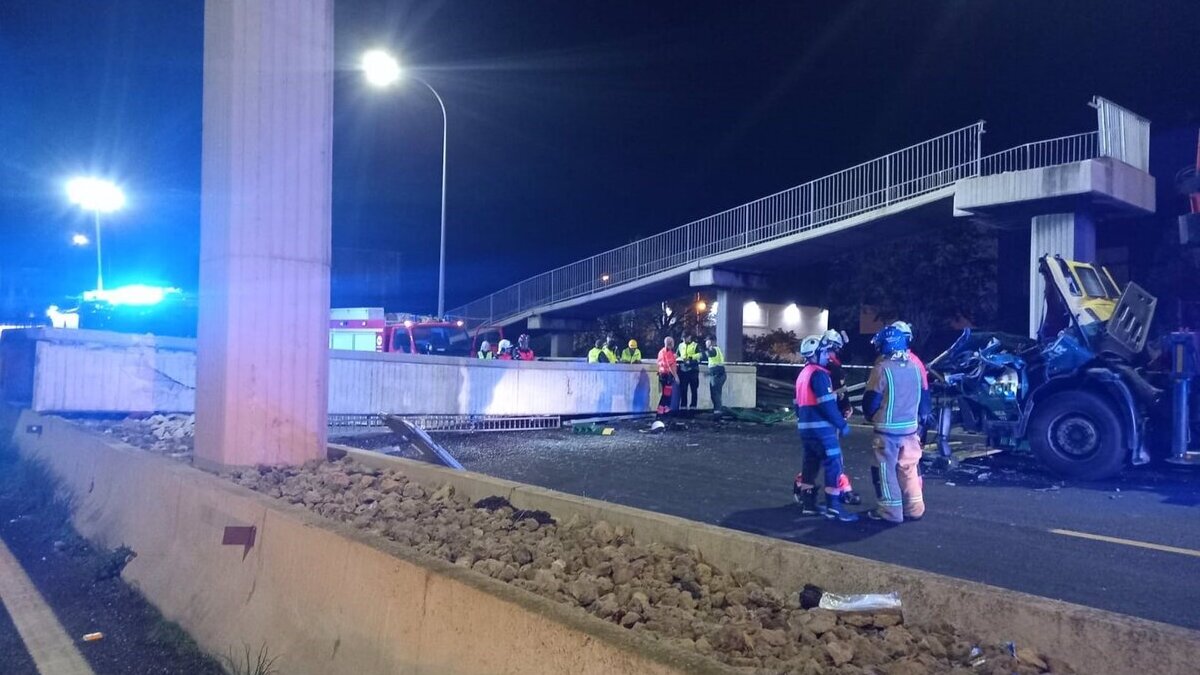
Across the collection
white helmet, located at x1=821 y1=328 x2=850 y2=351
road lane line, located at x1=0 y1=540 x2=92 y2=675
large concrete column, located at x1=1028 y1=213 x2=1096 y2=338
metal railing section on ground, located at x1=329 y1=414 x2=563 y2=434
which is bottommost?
road lane line, located at x1=0 y1=540 x2=92 y2=675

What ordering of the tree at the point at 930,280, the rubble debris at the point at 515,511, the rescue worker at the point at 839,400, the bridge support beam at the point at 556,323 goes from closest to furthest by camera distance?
the rubble debris at the point at 515,511, the rescue worker at the point at 839,400, the tree at the point at 930,280, the bridge support beam at the point at 556,323

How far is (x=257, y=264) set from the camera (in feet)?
25.3

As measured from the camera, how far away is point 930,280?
28938 mm

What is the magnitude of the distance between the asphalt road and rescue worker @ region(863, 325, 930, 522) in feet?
0.86

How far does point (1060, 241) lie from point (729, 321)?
1177cm

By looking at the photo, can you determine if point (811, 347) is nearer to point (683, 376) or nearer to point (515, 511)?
point (515, 511)

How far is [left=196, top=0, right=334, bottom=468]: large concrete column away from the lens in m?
7.68

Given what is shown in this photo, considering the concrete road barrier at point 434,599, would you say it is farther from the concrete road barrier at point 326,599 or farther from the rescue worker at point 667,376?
the rescue worker at point 667,376

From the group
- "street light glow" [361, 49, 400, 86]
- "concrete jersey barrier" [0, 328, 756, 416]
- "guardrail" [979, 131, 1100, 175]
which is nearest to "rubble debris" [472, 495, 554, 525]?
"concrete jersey barrier" [0, 328, 756, 416]

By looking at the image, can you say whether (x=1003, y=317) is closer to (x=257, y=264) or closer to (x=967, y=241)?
(x=967, y=241)

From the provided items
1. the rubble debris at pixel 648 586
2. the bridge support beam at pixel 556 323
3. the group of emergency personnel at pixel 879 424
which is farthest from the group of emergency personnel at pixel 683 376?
the bridge support beam at pixel 556 323

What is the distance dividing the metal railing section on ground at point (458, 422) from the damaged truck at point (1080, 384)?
7.69 m

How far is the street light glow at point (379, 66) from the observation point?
14766 millimetres

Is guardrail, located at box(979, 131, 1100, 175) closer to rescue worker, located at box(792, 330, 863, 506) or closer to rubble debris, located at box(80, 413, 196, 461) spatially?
rescue worker, located at box(792, 330, 863, 506)
